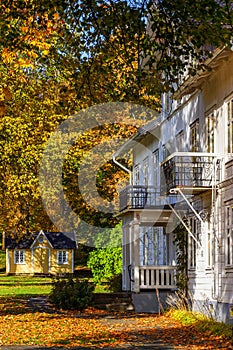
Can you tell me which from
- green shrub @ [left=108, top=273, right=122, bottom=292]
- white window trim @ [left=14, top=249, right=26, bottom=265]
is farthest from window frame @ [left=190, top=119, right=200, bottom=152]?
white window trim @ [left=14, top=249, right=26, bottom=265]

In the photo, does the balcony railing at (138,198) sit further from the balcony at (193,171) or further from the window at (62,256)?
the window at (62,256)

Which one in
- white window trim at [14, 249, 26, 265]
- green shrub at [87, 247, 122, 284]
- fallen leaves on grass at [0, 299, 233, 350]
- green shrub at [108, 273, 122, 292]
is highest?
white window trim at [14, 249, 26, 265]

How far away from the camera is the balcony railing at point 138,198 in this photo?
32.3 metres

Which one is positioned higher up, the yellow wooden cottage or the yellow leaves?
the yellow leaves

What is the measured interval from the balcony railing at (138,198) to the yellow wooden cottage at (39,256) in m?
40.6

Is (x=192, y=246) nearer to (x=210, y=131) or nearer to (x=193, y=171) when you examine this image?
(x=193, y=171)

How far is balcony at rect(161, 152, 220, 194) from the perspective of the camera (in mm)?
23359

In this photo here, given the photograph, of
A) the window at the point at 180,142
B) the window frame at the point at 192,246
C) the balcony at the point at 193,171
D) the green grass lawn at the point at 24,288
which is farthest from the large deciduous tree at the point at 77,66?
the window frame at the point at 192,246

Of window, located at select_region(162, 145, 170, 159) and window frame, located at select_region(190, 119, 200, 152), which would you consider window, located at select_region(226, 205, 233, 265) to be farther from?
window, located at select_region(162, 145, 170, 159)

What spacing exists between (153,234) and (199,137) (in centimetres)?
A: 1037

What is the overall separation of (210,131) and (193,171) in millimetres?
1459

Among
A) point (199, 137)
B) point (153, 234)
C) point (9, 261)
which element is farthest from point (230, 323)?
point (9, 261)

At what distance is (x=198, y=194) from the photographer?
84.1 feet

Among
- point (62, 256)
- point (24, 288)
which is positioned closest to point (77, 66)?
point (24, 288)
